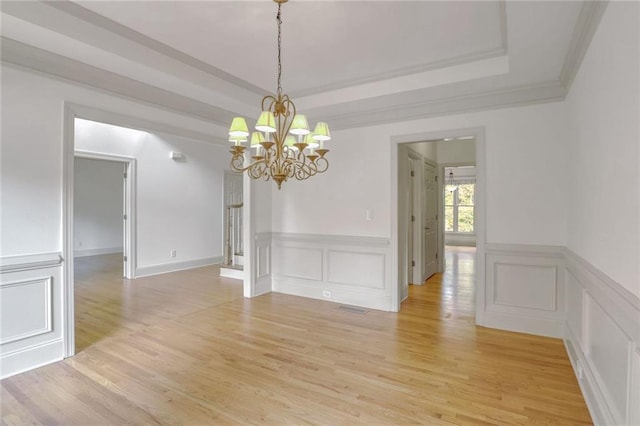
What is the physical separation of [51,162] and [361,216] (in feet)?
11.3

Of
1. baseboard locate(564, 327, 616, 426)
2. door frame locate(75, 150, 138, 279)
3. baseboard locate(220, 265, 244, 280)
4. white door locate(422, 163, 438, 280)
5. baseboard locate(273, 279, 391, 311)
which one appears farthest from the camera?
baseboard locate(220, 265, 244, 280)

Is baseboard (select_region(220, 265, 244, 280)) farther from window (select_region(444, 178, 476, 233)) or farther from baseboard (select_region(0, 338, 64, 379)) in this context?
window (select_region(444, 178, 476, 233))

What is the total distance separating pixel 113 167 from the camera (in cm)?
957

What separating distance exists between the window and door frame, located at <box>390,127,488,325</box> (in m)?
7.90

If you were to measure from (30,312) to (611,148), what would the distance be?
4.47 meters

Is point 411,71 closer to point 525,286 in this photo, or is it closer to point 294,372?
point 525,286

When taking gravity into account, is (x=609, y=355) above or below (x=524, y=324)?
above

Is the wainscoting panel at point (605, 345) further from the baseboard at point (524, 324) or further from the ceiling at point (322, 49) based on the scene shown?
the ceiling at point (322, 49)

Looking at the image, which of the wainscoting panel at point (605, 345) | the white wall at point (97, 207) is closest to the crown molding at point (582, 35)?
the wainscoting panel at point (605, 345)

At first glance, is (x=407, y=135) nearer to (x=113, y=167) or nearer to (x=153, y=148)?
(x=153, y=148)

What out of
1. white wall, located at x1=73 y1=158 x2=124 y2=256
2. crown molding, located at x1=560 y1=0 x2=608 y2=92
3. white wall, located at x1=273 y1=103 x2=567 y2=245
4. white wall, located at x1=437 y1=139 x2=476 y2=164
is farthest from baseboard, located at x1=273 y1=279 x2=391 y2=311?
white wall, located at x1=73 y1=158 x2=124 y2=256

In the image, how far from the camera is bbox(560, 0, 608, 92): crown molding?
201cm

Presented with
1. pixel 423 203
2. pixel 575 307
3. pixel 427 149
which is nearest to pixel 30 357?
Answer: pixel 575 307

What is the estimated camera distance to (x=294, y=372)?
275 cm
